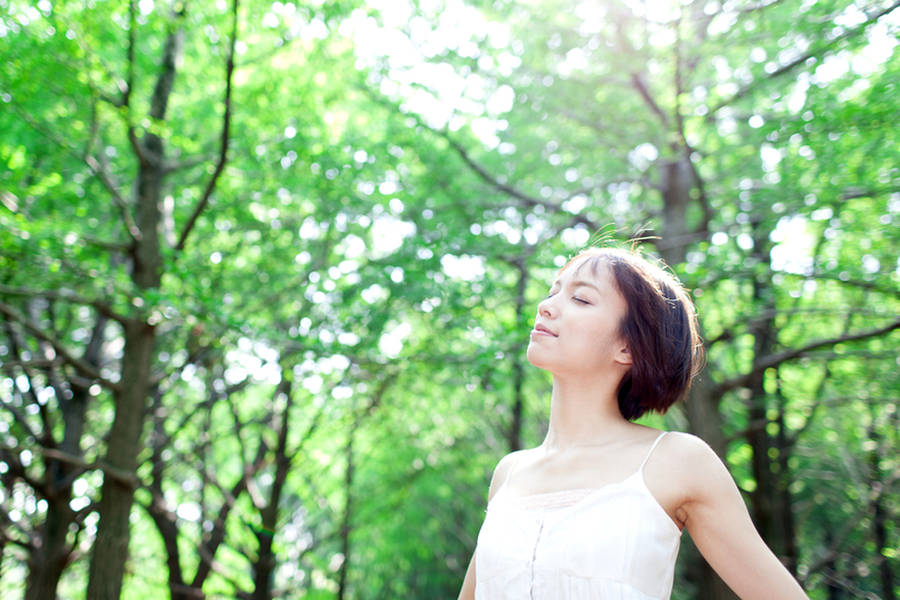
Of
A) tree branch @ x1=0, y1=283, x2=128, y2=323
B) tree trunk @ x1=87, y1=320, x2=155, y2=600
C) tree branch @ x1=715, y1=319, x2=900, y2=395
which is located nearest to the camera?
tree branch @ x1=715, y1=319, x2=900, y2=395

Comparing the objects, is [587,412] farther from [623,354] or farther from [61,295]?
[61,295]

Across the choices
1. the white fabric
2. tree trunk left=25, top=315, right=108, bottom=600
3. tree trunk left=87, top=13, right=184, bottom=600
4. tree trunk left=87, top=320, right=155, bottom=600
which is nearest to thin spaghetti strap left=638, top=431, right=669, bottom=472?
the white fabric

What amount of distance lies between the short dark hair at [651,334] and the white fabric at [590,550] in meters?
0.17

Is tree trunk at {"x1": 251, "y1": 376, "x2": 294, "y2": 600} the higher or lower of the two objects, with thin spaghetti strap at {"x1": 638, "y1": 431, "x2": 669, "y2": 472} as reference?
lower

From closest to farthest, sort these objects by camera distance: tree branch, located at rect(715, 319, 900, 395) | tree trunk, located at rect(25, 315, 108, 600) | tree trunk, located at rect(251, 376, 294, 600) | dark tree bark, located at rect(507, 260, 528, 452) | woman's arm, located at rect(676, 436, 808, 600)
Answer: woman's arm, located at rect(676, 436, 808, 600), tree branch, located at rect(715, 319, 900, 395), dark tree bark, located at rect(507, 260, 528, 452), tree trunk, located at rect(25, 315, 108, 600), tree trunk, located at rect(251, 376, 294, 600)

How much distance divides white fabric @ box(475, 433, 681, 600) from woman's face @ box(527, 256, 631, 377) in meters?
0.24

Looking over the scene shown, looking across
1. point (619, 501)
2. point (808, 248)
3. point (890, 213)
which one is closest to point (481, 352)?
point (890, 213)

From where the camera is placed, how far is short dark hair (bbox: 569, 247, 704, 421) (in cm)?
177

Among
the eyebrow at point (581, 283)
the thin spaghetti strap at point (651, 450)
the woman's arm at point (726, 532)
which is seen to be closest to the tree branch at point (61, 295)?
the eyebrow at point (581, 283)

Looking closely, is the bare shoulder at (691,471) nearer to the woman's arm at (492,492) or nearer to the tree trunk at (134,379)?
the woman's arm at (492,492)

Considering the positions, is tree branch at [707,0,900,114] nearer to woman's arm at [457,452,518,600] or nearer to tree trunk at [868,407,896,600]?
woman's arm at [457,452,518,600]

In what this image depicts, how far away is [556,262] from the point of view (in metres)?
5.95

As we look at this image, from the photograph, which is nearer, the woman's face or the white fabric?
the white fabric

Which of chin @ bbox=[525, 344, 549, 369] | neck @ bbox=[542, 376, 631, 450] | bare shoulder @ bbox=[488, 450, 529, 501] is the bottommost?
bare shoulder @ bbox=[488, 450, 529, 501]
